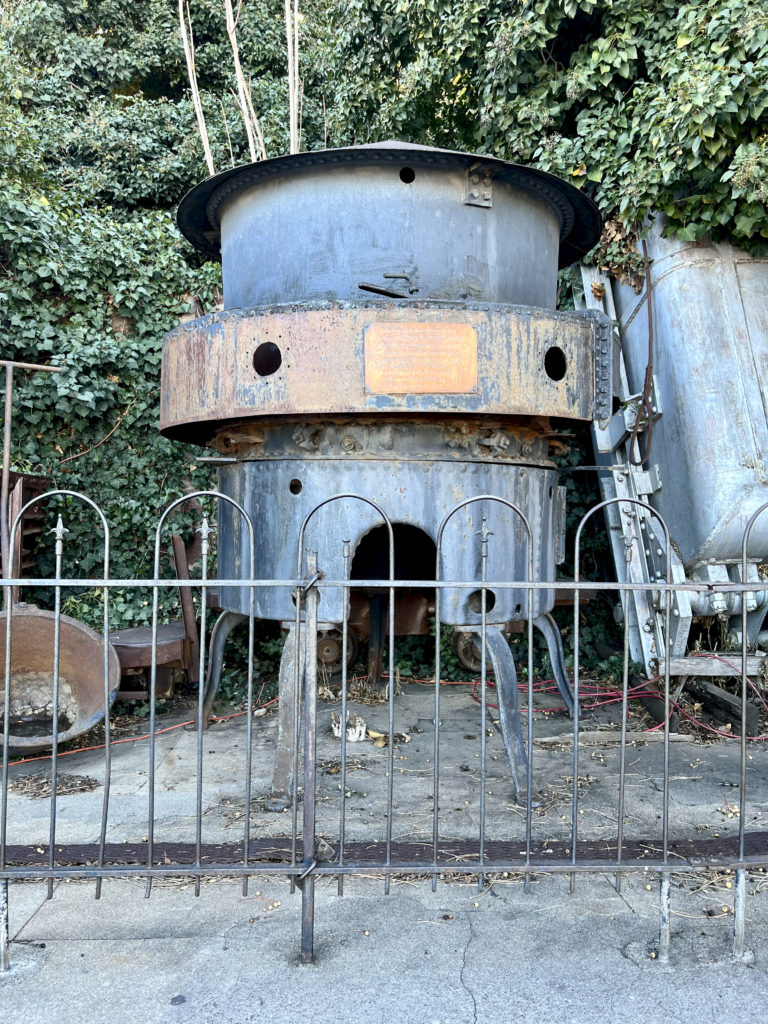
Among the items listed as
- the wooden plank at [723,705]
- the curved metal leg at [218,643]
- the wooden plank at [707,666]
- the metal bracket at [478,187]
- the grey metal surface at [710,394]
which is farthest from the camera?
the wooden plank at [723,705]

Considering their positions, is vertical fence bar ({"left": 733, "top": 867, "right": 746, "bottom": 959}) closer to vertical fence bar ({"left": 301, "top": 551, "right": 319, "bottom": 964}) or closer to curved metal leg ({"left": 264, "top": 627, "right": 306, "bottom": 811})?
vertical fence bar ({"left": 301, "top": 551, "right": 319, "bottom": 964})

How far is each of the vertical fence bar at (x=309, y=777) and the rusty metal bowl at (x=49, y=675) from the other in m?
2.43

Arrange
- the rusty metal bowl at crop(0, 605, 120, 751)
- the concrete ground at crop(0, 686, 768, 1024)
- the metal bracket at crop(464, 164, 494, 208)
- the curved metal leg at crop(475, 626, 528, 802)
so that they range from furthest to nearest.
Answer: the rusty metal bowl at crop(0, 605, 120, 751) → the metal bracket at crop(464, 164, 494, 208) → the curved metal leg at crop(475, 626, 528, 802) → the concrete ground at crop(0, 686, 768, 1024)

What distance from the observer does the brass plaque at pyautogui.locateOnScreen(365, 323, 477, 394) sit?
3619mm

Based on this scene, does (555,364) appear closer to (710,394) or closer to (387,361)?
(387,361)

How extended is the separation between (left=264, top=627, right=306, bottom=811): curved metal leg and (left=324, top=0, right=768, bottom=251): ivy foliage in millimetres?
4171

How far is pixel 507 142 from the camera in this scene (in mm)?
6812

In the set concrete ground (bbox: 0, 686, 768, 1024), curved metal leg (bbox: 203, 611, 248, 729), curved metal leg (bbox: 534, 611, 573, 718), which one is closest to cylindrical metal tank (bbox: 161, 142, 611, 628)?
curved metal leg (bbox: 203, 611, 248, 729)

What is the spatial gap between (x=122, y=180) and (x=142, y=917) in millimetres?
10513

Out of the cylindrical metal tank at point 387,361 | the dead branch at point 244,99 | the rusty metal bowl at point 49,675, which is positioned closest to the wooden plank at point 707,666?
the cylindrical metal tank at point 387,361

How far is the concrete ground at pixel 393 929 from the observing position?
237 centimetres

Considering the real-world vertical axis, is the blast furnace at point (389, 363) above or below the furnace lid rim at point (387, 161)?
below

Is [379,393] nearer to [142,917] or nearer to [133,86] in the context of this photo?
[142,917]

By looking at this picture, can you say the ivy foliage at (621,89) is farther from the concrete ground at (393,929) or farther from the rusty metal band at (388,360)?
the concrete ground at (393,929)
